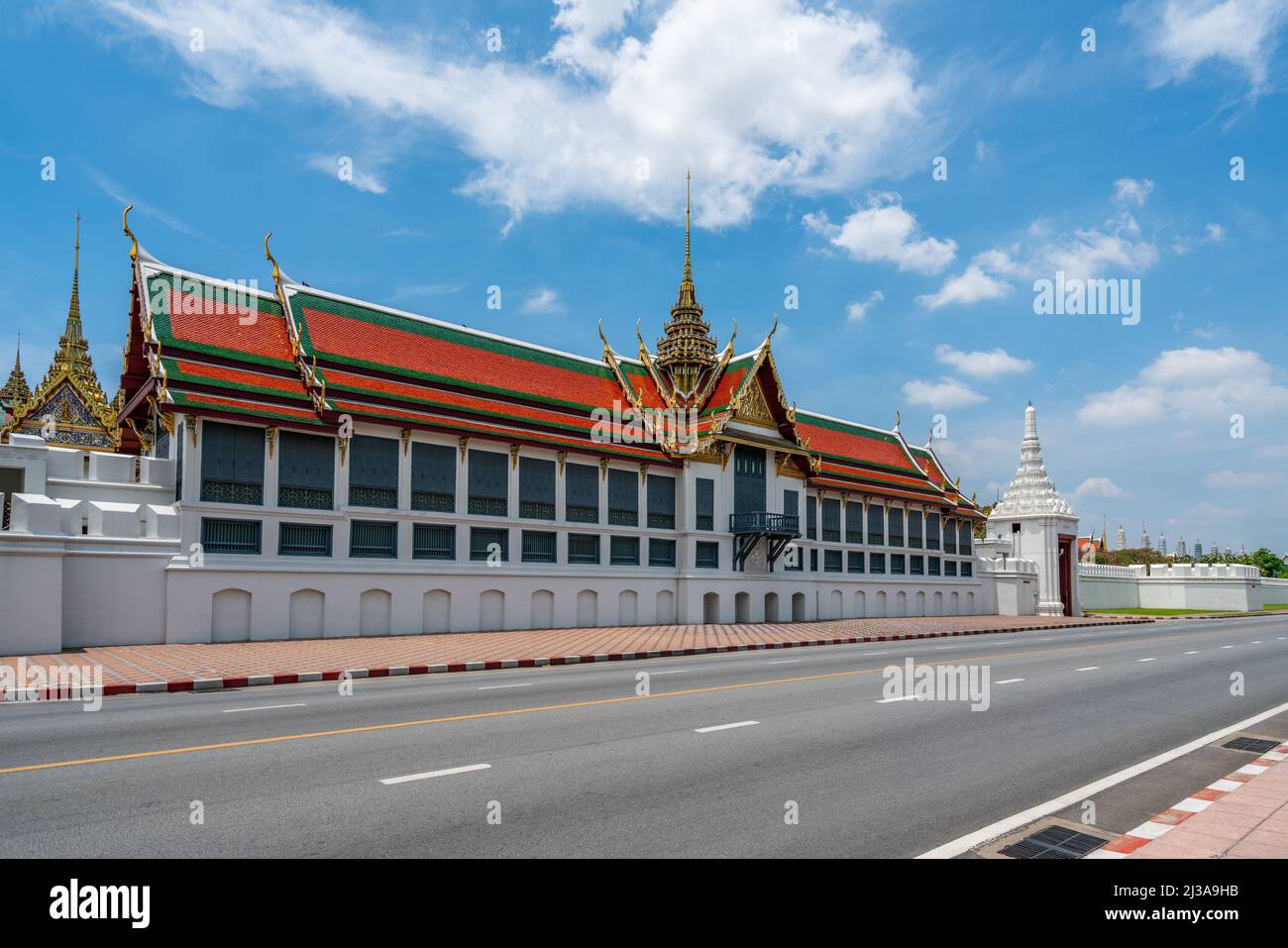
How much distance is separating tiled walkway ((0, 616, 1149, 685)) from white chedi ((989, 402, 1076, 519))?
88.2ft

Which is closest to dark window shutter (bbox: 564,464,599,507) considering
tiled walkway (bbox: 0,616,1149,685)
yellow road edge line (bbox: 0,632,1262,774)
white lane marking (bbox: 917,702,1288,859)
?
tiled walkway (bbox: 0,616,1149,685)

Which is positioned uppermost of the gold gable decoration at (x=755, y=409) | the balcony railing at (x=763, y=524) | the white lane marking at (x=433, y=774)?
the gold gable decoration at (x=755, y=409)

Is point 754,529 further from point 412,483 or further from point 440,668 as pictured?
point 440,668

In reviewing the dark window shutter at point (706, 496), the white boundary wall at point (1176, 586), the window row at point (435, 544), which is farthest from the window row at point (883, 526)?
the white boundary wall at point (1176, 586)

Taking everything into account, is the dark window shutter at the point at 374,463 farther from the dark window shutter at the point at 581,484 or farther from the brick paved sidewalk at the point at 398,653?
the dark window shutter at the point at 581,484

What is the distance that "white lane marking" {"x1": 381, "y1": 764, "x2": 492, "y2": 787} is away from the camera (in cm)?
771

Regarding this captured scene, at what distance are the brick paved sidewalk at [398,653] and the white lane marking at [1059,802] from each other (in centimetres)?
1372

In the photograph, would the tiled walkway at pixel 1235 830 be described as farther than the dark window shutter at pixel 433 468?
No

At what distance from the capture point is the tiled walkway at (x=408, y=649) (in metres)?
17.5

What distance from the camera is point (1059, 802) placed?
7.47 meters

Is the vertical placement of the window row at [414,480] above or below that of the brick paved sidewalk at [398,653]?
above

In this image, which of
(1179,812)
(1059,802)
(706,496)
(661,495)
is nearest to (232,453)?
(661,495)

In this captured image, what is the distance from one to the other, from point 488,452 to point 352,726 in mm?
20592
